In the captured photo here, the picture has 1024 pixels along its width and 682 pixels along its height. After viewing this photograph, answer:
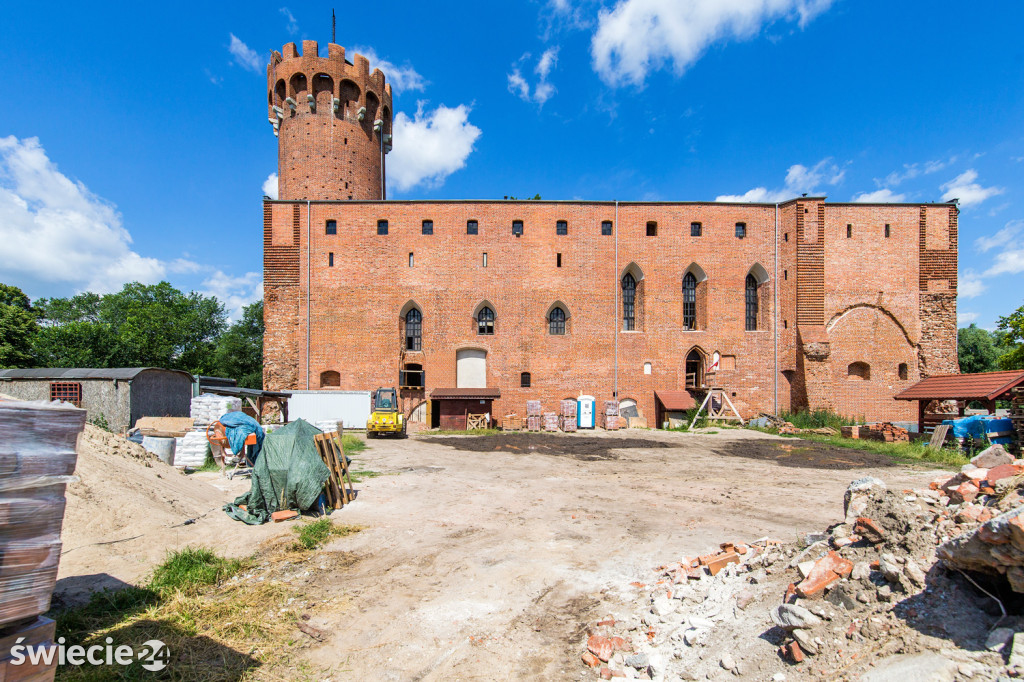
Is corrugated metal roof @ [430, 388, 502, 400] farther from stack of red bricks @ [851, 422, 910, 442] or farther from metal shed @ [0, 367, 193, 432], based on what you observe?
stack of red bricks @ [851, 422, 910, 442]

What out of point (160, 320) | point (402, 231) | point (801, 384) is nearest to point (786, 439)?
point (801, 384)

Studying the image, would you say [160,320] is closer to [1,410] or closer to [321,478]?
[321,478]

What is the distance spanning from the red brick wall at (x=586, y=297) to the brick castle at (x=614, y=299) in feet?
0.27

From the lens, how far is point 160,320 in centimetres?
3666

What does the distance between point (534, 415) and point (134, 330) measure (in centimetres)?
3121

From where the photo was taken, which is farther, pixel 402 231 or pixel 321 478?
pixel 402 231

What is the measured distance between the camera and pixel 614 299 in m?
26.1

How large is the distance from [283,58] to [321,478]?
101 feet

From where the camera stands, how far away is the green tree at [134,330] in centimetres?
2939

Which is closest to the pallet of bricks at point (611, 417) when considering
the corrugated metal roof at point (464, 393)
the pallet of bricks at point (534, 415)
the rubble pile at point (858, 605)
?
the pallet of bricks at point (534, 415)

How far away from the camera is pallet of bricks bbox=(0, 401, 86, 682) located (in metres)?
2.39

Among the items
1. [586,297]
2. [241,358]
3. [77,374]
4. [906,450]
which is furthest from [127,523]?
[241,358]

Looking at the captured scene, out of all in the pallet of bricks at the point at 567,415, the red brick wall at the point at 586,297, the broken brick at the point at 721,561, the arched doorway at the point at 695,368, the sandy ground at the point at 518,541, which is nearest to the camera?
the sandy ground at the point at 518,541

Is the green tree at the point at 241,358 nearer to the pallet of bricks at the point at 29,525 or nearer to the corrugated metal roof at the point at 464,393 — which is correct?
the corrugated metal roof at the point at 464,393
